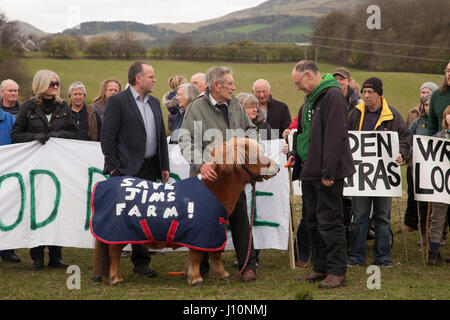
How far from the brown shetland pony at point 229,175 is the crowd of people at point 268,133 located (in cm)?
18

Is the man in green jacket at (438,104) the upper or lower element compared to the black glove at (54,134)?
upper

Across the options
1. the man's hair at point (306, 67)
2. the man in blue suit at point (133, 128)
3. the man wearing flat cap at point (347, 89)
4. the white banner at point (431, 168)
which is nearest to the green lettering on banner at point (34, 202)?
the man in blue suit at point (133, 128)

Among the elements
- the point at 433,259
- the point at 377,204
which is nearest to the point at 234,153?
the point at 377,204

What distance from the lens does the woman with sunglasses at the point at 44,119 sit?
717cm

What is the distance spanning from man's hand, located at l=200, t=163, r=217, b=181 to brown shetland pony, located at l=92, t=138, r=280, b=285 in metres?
0.05

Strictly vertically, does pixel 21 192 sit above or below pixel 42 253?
above

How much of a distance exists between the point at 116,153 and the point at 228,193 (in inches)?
61.4

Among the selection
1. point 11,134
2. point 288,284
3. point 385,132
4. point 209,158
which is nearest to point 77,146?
point 11,134

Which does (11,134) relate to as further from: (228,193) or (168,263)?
(228,193)

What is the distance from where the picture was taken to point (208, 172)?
5824 mm

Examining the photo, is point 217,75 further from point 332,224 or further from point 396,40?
point 396,40

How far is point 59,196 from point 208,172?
283 centimetres

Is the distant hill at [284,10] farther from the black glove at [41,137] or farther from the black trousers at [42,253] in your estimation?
the black trousers at [42,253]
